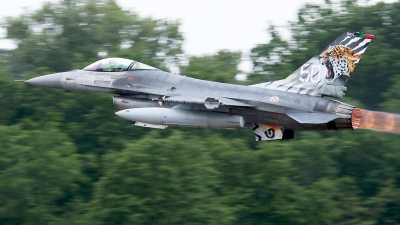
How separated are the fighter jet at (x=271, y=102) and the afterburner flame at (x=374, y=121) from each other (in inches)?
1.8

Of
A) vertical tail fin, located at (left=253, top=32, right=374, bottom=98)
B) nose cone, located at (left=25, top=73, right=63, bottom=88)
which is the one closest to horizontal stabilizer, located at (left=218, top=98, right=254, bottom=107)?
vertical tail fin, located at (left=253, top=32, right=374, bottom=98)

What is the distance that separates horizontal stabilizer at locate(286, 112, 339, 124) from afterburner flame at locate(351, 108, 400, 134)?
2.25ft

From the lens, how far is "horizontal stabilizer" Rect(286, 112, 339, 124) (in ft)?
75.5

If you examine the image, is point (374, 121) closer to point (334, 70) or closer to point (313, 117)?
point (334, 70)

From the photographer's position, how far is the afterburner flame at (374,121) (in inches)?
923

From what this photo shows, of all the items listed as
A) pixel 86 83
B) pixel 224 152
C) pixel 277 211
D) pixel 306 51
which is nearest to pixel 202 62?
pixel 306 51

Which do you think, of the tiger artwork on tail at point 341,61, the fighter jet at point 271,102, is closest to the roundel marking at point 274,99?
the fighter jet at point 271,102

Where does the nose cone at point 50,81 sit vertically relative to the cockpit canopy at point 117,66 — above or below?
below

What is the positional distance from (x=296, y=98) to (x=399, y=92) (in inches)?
940

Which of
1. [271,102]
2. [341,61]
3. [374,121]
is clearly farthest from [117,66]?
[374,121]

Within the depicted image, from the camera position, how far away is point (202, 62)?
160 ft

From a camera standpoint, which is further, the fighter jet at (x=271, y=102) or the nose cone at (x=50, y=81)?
the nose cone at (x=50, y=81)

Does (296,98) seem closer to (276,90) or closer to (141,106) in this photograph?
(276,90)

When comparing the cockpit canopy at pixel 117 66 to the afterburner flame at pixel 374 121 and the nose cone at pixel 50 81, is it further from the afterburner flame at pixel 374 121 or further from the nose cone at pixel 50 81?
the afterburner flame at pixel 374 121
